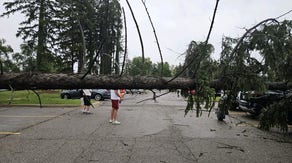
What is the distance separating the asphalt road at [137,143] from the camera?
247 inches

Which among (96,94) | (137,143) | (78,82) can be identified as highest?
(78,82)

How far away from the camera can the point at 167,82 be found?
3.79m

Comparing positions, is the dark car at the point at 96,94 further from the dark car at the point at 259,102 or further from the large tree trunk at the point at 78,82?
Answer: the large tree trunk at the point at 78,82

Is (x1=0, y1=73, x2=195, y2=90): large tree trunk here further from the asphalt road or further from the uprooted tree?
the asphalt road

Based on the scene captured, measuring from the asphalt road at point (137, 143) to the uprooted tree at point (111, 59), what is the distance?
3.29 feet

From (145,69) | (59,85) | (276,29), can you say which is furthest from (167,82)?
(276,29)

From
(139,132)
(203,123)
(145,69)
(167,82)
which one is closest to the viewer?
(167,82)

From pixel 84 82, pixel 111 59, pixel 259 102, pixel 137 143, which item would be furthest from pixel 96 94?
pixel 84 82

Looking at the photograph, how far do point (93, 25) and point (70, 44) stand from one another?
122 cm

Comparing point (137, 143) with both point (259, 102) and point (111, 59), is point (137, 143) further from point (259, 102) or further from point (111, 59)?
point (259, 102)

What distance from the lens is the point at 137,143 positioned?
7.62 m

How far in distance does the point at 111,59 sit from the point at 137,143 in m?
4.05

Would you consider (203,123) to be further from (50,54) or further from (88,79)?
(88,79)

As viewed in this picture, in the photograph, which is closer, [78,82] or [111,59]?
[78,82]
